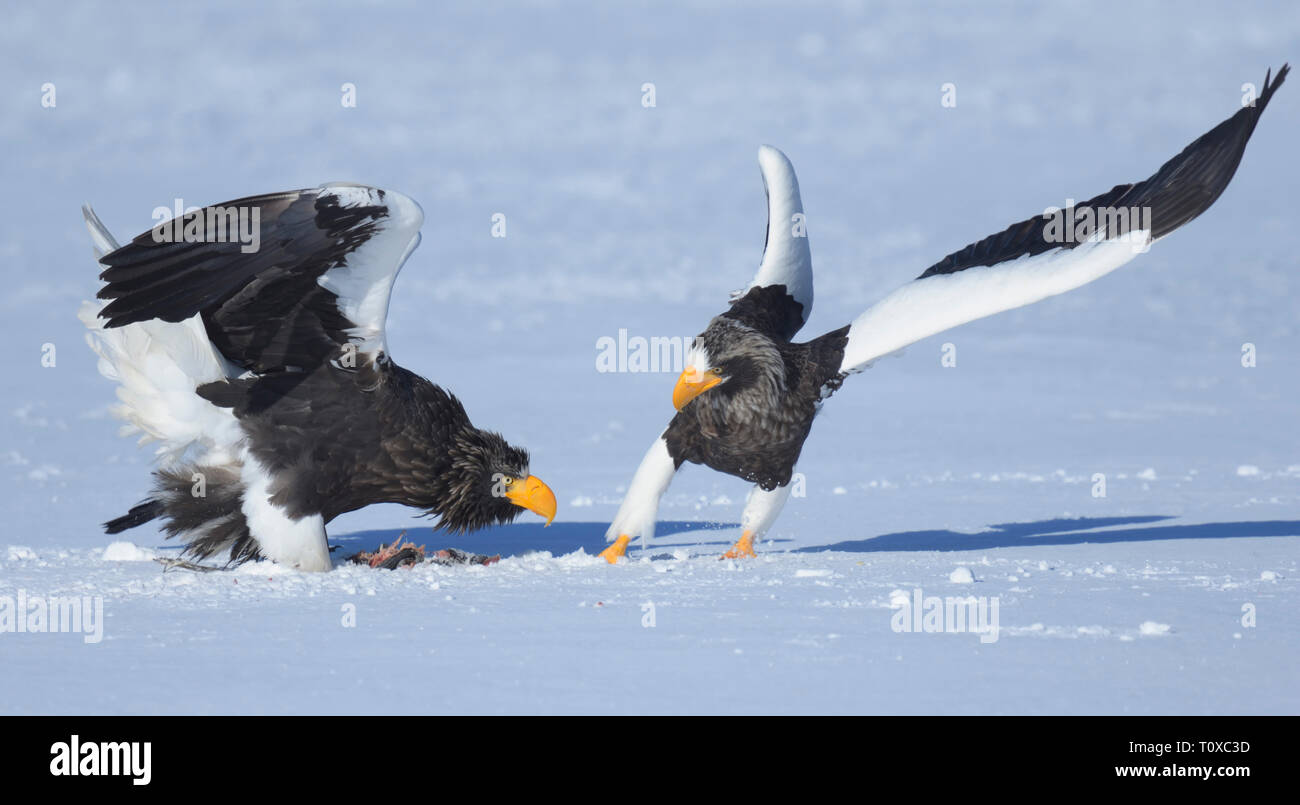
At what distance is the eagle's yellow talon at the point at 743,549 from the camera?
8.24 m

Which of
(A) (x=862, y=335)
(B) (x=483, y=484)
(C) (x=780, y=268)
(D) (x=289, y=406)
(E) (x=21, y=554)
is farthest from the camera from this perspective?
(C) (x=780, y=268)

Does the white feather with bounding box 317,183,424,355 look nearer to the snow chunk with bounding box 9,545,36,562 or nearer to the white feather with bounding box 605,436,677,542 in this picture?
the white feather with bounding box 605,436,677,542

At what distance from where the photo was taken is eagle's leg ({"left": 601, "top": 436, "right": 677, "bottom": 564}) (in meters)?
8.35

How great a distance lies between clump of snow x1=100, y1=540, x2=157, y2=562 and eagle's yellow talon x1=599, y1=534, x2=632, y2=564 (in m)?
2.77

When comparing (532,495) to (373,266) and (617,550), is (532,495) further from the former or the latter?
(373,266)

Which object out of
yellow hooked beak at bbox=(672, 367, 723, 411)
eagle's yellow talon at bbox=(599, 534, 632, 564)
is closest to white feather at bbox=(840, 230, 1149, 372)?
yellow hooked beak at bbox=(672, 367, 723, 411)

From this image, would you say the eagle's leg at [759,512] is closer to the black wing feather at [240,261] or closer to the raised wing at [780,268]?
the raised wing at [780,268]

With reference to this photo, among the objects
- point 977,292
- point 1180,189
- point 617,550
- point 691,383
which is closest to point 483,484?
point 617,550

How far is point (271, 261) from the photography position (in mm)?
6520

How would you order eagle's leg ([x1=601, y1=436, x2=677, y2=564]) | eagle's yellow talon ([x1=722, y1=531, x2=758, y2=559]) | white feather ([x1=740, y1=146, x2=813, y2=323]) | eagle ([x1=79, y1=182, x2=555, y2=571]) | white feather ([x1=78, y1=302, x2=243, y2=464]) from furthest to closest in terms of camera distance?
white feather ([x1=740, y1=146, x2=813, y2=323])
eagle's leg ([x1=601, y1=436, x2=677, y2=564])
eagle's yellow talon ([x1=722, y1=531, x2=758, y2=559])
white feather ([x1=78, y1=302, x2=243, y2=464])
eagle ([x1=79, y1=182, x2=555, y2=571])

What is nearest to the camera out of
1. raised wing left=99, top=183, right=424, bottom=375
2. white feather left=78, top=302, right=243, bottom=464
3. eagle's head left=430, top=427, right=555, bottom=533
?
raised wing left=99, top=183, right=424, bottom=375

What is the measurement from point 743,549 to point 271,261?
350 centimetres

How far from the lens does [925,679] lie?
4.69 m

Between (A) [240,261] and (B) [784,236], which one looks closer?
(A) [240,261]
